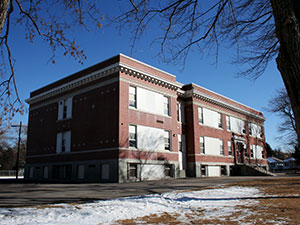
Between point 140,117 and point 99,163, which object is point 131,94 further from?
point 99,163

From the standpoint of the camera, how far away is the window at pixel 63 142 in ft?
92.5

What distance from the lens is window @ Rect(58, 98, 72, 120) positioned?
29047 mm

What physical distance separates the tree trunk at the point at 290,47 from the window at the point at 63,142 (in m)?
26.1

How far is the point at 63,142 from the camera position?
29.0m

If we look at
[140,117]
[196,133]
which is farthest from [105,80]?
[196,133]

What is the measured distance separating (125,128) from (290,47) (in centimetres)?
1980

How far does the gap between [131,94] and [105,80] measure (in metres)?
2.81

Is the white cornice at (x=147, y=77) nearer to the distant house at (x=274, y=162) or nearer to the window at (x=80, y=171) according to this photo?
the window at (x=80, y=171)

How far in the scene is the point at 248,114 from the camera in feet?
145

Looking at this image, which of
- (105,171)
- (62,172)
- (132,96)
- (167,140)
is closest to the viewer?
(105,171)

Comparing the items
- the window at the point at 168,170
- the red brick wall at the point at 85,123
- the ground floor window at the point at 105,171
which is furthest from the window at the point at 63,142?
the window at the point at 168,170

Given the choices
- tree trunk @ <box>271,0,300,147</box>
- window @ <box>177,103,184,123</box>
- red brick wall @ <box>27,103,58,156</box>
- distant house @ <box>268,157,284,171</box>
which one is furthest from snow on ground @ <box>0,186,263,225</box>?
distant house @ <box>268,157,284,171</box>

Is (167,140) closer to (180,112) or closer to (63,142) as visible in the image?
(180,112)

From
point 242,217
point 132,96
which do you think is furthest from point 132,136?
point 242,217
